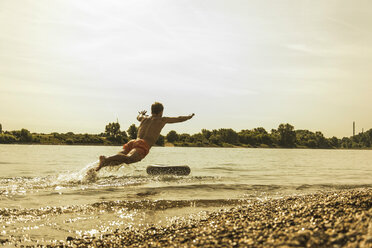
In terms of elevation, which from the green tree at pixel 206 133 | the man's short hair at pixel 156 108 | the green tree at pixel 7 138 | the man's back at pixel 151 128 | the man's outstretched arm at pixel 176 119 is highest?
the green tree at pixel 206 133

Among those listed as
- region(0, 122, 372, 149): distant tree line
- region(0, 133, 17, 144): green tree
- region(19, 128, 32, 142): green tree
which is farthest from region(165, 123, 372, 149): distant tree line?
region(0, 133, 17, 144): green tree

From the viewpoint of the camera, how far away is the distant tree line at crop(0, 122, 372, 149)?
133375mm

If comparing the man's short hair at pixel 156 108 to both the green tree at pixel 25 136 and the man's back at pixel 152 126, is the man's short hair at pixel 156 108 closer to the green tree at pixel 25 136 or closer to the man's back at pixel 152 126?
the man's back at pixel 152 126

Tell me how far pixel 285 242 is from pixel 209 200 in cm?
592

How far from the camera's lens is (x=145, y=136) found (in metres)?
13.4

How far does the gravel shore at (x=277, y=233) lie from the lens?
12.2ft

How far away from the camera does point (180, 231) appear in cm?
548

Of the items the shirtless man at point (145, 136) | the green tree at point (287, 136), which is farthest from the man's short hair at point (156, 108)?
the green tree at point (287, 136)

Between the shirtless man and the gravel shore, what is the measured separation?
6410 mm

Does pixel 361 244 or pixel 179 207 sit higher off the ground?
pixel 361 244

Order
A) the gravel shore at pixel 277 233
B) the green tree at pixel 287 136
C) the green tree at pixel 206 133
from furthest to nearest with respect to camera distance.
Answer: the green tree at pixel 287 136 → the green tree at pixel 206 133 → the gravel shore at pixel 277 233

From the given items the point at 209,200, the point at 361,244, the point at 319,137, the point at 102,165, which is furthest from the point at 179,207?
the point at 319,137

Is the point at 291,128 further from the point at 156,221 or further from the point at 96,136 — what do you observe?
the point at 156,221

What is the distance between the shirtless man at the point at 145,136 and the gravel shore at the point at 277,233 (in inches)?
252
